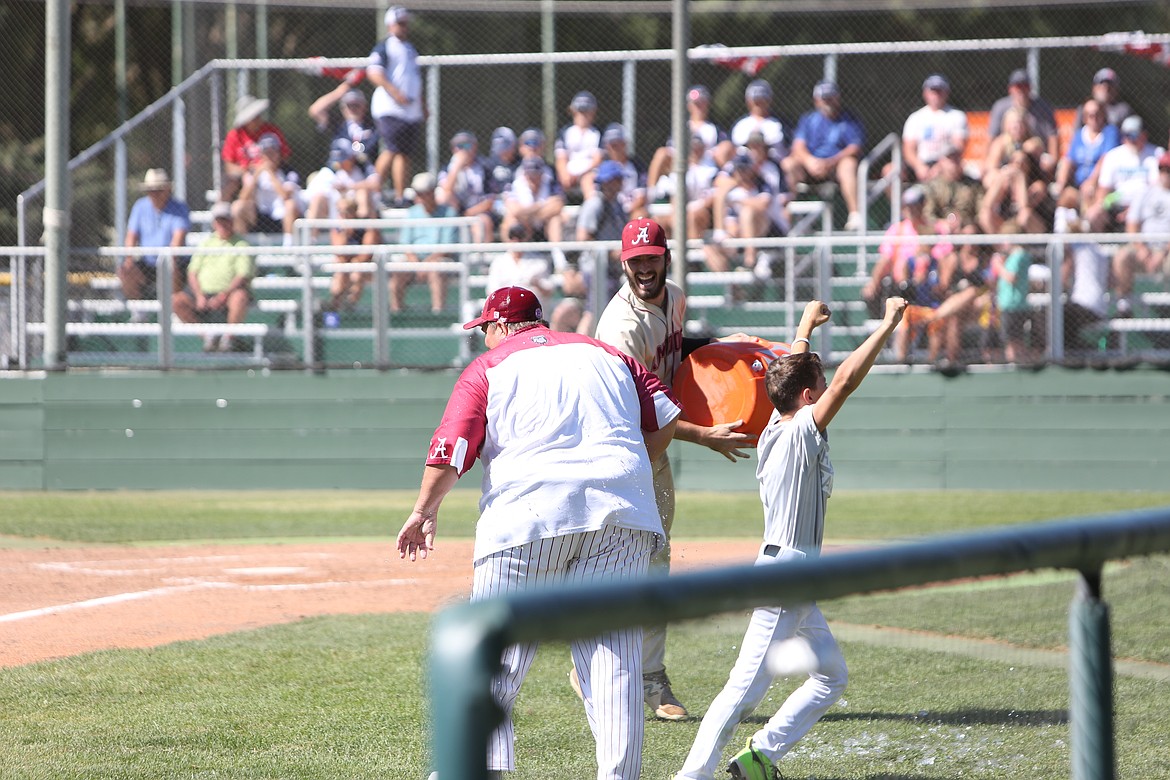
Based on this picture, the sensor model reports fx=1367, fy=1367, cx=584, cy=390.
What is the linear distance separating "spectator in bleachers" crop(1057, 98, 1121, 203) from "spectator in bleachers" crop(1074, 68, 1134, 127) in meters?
0.05

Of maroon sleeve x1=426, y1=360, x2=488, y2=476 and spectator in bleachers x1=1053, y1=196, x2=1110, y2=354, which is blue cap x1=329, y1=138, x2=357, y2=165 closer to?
spectator in bleachers x1=1053, y1=196, x2=1110, y2=354

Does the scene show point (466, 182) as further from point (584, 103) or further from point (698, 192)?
point (698, 192)

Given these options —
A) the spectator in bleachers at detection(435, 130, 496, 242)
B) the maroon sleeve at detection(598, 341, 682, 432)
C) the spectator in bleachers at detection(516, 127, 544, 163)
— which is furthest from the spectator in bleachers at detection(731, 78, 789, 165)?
the maroon sleeve at detection(598, 341, 682, 432)

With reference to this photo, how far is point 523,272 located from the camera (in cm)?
1257

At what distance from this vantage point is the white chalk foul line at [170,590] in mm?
7566

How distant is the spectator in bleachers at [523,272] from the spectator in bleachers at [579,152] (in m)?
1.69

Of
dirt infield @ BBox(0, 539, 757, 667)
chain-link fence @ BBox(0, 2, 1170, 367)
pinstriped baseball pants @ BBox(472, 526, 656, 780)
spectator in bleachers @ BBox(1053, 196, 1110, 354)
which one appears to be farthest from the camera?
chain-link fence @ BBox(0, 2, 1170, 367)

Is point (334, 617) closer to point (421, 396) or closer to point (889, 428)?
point (421, 396)

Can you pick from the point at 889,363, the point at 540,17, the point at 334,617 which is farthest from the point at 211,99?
the point at 334,617

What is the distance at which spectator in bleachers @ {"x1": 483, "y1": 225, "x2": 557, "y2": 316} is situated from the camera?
12.5m

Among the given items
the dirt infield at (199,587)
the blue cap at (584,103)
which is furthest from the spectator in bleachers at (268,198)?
the dirt infield at (199,587)

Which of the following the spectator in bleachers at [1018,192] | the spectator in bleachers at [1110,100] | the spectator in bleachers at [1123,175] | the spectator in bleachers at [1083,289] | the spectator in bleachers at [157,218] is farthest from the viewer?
the spectator in bleachers at [157,218]

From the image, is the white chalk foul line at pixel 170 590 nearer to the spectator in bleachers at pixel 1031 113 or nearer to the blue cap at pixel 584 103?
the blue cap at pixel 584 103

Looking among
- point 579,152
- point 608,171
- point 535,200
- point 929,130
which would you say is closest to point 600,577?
point 608,171
